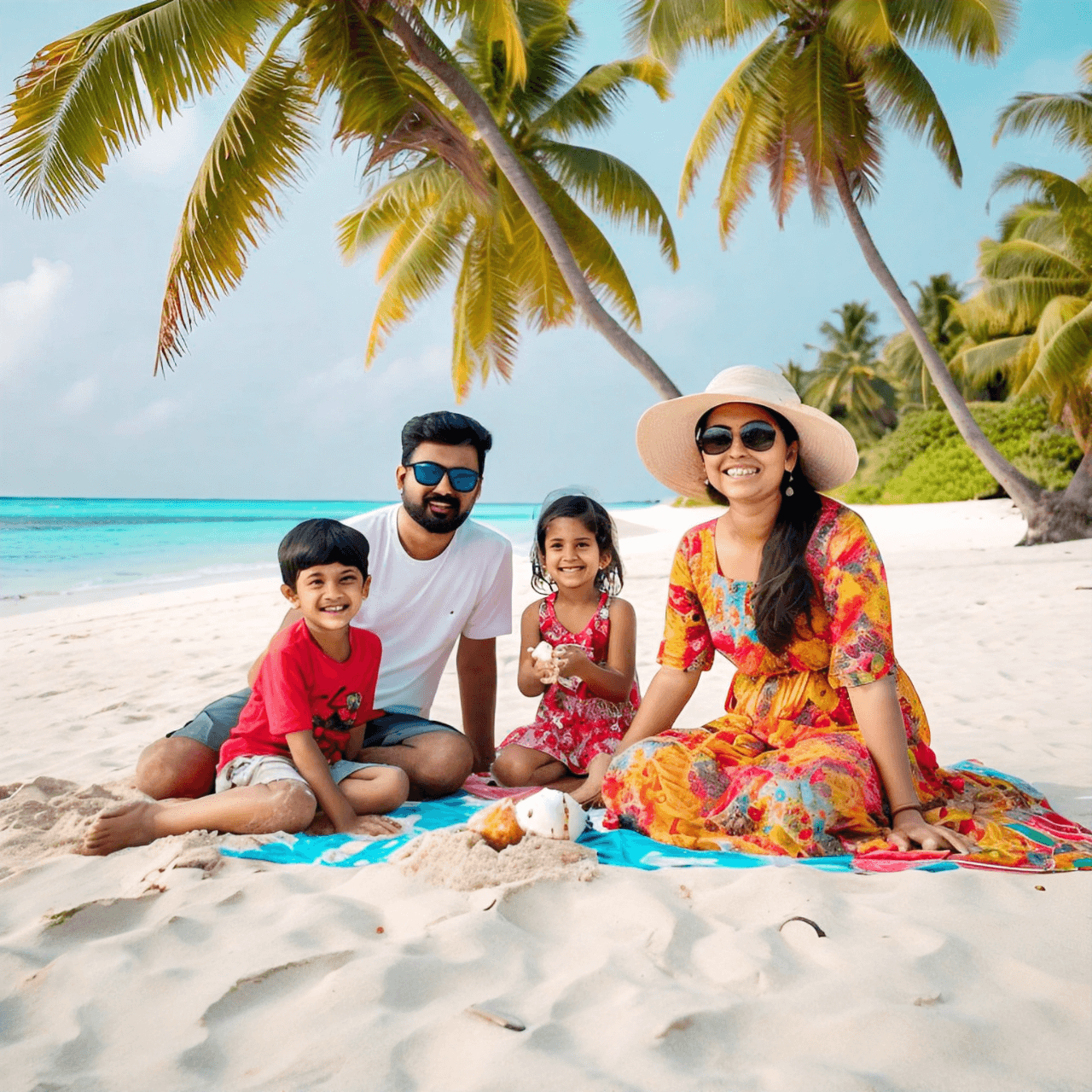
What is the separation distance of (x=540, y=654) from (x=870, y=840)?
1.45 m

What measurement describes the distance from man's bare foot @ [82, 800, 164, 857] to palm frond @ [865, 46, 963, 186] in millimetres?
12345

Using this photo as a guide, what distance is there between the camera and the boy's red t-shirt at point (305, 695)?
3.10 m

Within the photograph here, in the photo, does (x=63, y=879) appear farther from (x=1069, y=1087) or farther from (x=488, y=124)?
(x=488, y=124)

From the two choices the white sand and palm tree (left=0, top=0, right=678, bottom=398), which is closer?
the white sand

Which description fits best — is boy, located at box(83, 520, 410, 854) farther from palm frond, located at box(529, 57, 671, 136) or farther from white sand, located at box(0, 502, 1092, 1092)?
palm frond, located at box(529, 57, 671, 136)

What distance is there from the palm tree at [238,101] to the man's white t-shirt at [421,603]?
14.0 ft

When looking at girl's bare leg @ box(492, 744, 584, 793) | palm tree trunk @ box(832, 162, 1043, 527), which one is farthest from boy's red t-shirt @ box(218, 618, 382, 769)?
palm tree trunk @ box(832, 162, 1043, 527)

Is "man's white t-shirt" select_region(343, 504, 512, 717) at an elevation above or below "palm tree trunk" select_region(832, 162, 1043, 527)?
below

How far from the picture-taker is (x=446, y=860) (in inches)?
101

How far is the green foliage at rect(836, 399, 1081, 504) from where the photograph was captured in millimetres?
22016

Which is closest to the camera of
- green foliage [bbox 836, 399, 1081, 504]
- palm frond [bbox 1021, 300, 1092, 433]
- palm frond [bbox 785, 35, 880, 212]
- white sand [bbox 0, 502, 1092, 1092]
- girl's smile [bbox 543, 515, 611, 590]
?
white sand [bbox 0, 502, 1092, 1092]

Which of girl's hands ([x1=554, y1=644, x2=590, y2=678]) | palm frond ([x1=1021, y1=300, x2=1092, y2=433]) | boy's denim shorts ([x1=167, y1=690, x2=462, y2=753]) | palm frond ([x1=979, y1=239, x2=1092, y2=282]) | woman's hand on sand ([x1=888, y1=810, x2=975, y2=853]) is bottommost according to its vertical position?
woman's hand on sand ([x1=888, y1=810, x2=975, y2=853])

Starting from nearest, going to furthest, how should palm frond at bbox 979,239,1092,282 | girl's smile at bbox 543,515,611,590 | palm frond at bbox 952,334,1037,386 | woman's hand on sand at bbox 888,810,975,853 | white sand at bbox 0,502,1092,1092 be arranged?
white sand at bbox 0,502,1092,1092 → woman's hand on sand at bbox 888,810,975,853 → girl's smile at bbox 543,515,611,590 → palm frond at bbox 979,239,1092,282 → palm frond at bbox 952,334,1037,386

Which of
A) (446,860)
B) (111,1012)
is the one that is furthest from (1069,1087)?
(111,1012)
